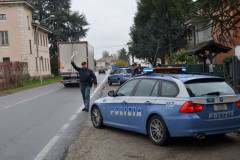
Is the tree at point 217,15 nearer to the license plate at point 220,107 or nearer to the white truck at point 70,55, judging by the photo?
the license plate at point 220,107

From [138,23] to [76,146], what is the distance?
32.7 metres

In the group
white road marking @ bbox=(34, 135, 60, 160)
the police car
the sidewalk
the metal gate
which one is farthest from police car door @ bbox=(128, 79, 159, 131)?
the metal gate

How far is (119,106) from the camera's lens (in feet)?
25.2

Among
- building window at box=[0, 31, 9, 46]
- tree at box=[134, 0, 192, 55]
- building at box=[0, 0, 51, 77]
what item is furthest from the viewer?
building window at box=[0, 31, 9, 46]

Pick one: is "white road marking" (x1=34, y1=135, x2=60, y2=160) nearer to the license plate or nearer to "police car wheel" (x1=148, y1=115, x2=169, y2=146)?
"police car wheel" (x1=148, y1=115, x2=169, y2=146)

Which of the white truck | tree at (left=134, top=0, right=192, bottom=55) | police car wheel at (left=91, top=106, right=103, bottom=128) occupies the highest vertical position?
tree at (left=134, top=0, right=192, bottom=55)

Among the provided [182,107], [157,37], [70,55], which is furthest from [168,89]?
[157,37]

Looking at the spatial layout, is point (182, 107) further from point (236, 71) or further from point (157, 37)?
point (157, 37)

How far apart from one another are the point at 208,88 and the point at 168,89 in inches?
30.3

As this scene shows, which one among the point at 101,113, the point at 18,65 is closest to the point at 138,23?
the point at 18,65

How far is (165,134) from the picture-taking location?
6.22 meters

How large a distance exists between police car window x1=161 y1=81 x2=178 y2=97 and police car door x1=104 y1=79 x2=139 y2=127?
3.60 ft

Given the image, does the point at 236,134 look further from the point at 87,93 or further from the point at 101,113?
the point at 87,93

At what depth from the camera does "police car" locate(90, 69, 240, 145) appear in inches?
233
